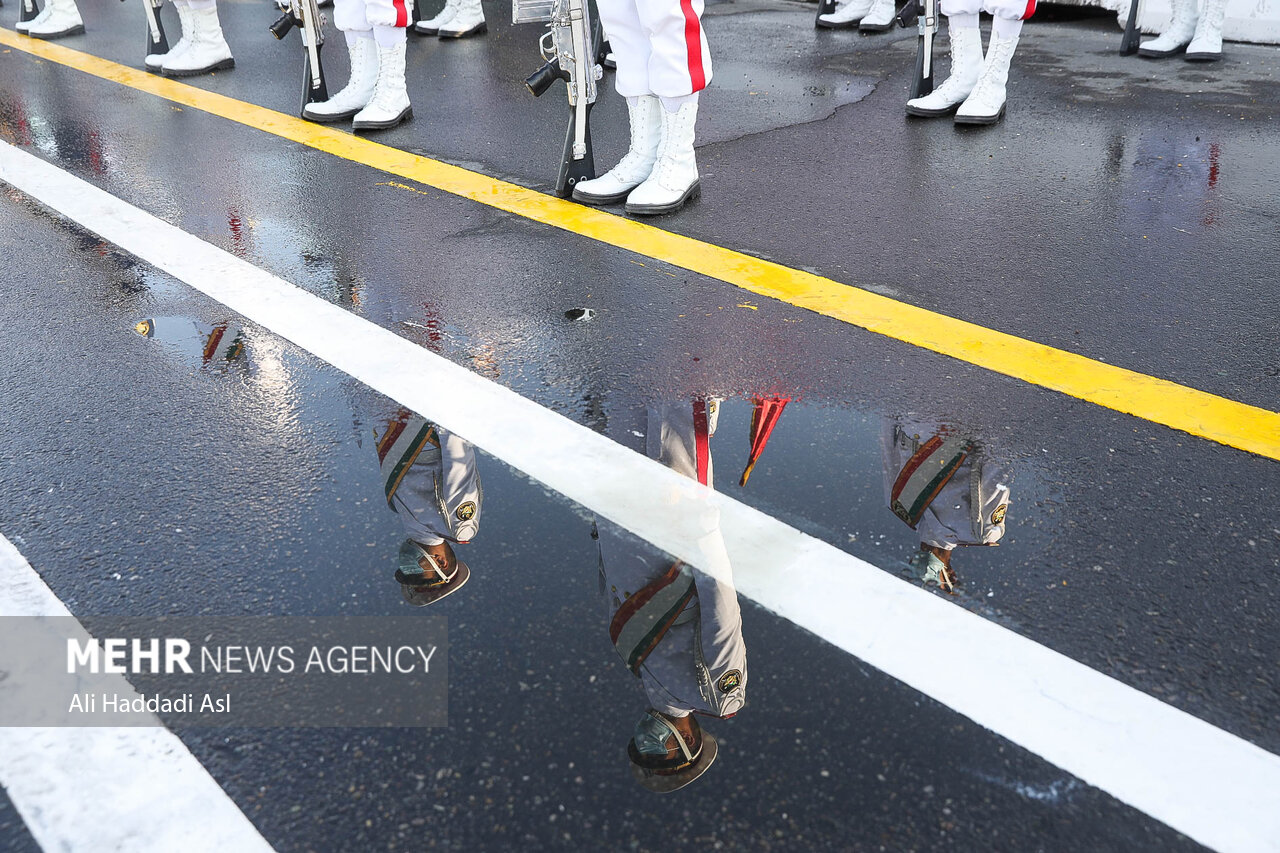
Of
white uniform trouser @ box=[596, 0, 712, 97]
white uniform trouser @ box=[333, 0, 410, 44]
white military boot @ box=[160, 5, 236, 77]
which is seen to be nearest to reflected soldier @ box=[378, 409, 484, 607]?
white uniform trouser @ box=[596, 0, 712, 97]

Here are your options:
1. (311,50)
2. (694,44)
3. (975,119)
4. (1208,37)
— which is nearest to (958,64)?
(975,119)

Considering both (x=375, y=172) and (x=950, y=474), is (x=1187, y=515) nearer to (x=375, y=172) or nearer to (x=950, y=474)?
(x=950, y=474)

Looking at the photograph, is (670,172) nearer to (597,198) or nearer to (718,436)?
(597,198)

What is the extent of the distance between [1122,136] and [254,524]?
162 inches

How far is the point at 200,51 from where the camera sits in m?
6.79

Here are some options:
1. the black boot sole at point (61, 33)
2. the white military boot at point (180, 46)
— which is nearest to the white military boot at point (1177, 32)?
the white military boot at point (180, 46)

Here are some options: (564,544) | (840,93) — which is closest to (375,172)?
(840,93)

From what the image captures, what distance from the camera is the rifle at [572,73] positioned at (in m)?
4.01

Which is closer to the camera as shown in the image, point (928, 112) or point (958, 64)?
point (928, 112)

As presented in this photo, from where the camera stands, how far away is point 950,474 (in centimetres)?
221

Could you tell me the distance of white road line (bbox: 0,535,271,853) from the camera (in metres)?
1.43

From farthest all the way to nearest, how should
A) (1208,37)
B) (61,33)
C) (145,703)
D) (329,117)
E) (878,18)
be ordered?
(61,33) → (878,18) → (1208,37) → (329,117) → (145,703)

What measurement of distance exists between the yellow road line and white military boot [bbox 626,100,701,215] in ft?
0.33

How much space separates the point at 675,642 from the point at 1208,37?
19.4 ft
